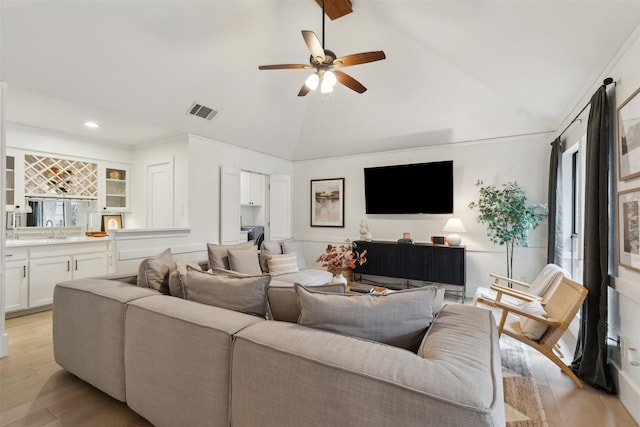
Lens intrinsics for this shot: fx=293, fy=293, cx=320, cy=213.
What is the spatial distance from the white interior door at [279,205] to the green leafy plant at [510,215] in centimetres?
353

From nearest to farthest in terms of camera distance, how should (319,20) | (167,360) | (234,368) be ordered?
(234,368) → (167,360) → (319,20)

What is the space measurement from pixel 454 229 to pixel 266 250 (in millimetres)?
2864

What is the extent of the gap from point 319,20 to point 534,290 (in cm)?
382

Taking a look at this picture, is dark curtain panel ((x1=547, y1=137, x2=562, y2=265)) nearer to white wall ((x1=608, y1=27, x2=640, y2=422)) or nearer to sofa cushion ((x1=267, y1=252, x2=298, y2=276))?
white wall ((x1=608, y1=27, x2=640, y2=422))

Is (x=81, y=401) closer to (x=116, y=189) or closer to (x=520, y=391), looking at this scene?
(x=520, y=391)

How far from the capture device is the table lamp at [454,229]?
4469mm

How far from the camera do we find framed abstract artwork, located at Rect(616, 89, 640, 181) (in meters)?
1.79

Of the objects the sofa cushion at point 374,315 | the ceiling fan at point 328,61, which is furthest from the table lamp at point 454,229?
the sofa cushion at point 374,315

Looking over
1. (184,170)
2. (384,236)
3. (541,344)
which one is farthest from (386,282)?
(184,170)

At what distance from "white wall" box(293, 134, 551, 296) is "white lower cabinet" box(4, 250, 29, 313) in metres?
4.51

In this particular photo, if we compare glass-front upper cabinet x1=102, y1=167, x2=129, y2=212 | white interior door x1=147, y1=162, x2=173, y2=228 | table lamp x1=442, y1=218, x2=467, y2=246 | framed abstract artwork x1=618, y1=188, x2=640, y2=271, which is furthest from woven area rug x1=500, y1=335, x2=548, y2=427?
glass-front upper cabinet x1=102, y1=167, x2=129, y2=212

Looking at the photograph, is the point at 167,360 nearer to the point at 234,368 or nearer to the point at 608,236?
the point at 234,368

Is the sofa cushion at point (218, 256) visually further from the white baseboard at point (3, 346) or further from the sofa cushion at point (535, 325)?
the sofa cushion at point (535, 325)

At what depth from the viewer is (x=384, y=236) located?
5457 millimetres
